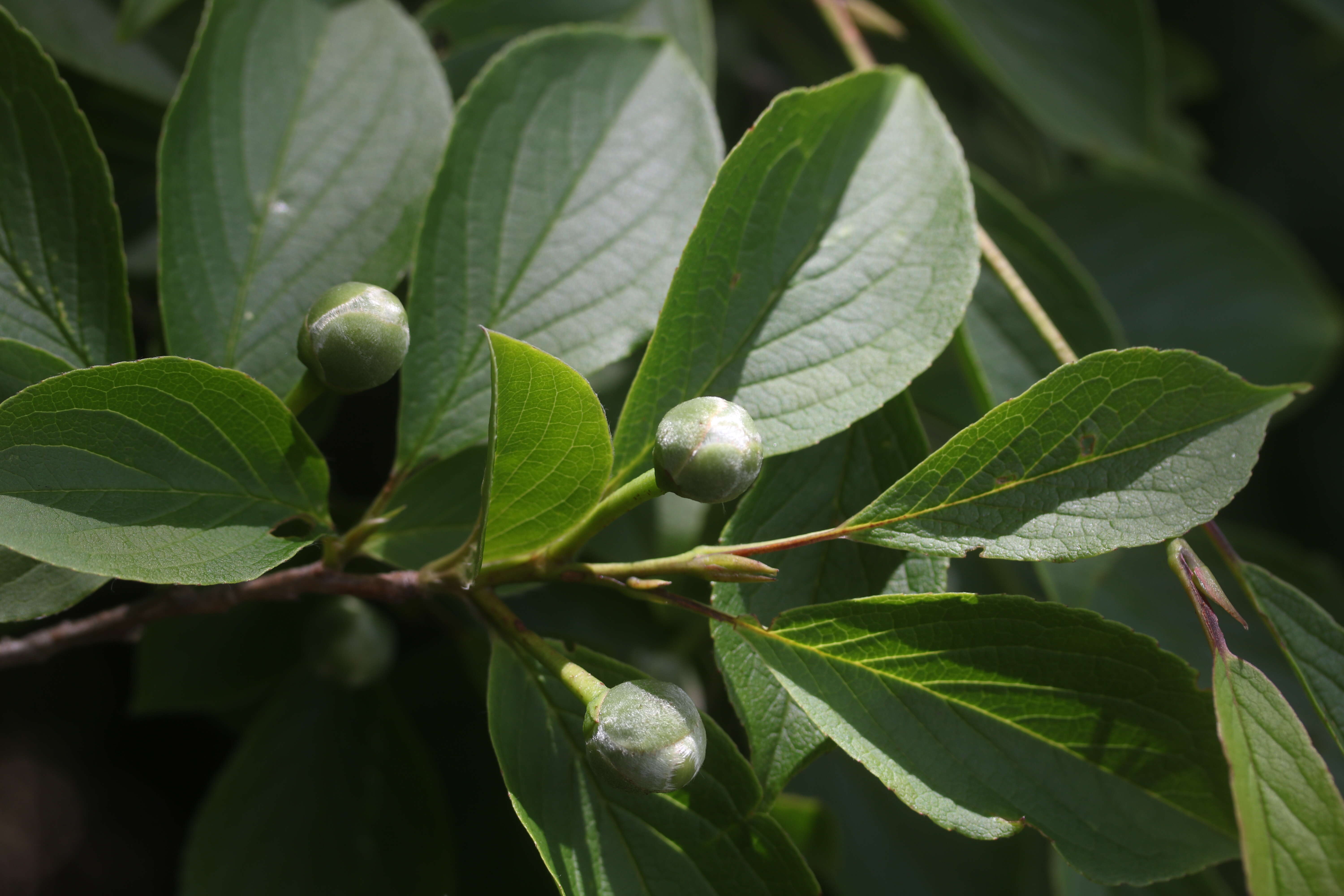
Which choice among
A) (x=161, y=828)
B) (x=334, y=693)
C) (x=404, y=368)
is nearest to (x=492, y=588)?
(x=404, y=368)

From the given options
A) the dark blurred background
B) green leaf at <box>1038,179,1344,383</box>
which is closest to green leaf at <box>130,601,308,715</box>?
the dark blurred background

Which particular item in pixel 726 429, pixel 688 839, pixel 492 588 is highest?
pixel 726 429

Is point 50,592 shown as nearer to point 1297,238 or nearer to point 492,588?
point 492,588

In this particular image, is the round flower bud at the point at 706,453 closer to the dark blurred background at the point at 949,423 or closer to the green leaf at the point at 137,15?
the dark blurred background at the point at 949,423

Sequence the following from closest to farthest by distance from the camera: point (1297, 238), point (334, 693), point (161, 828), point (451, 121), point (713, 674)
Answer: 1. point (451, 121)
2. point (334, 693)
3. point (713, 674)
4. point (161, 828)
5. point (1297, 238)

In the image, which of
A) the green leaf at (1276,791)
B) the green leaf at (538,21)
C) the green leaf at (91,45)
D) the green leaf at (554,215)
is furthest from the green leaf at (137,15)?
the green leaf at (1276,791)

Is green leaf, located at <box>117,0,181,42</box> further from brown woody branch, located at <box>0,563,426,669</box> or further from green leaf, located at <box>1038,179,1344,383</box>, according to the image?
green leaf, located at <box>1038,179,1344,383</box>
